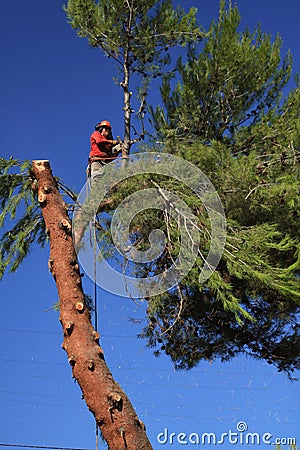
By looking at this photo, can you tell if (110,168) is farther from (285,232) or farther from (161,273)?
(285,232)

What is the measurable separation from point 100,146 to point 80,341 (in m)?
1.97

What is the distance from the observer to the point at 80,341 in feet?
14.6

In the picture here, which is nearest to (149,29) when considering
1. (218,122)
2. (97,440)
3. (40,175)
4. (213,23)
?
(213,23)

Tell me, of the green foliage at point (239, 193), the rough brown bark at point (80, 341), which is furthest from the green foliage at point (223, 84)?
the rough brown bark at point (80, 341)

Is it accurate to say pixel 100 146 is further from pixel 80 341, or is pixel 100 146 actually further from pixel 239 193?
pixel 80 341

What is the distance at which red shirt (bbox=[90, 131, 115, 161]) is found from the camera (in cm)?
571

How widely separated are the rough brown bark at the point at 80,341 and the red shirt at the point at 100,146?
630mm

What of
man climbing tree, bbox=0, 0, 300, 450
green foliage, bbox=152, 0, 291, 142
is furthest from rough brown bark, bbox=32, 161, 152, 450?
green foliage, bbox=152, 0, 291, 142

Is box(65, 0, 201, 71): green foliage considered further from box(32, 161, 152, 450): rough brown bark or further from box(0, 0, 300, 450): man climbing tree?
box(32, 161, 152, 450): rough brown bark

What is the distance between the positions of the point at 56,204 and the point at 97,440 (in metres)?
1.74

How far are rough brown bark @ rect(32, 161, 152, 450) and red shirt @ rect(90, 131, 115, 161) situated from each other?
63cm

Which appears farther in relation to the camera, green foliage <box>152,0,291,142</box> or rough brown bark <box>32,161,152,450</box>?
green foliage <box>152,0,291,142</box>

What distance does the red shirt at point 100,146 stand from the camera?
5715 mm

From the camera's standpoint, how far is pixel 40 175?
5.14 m
